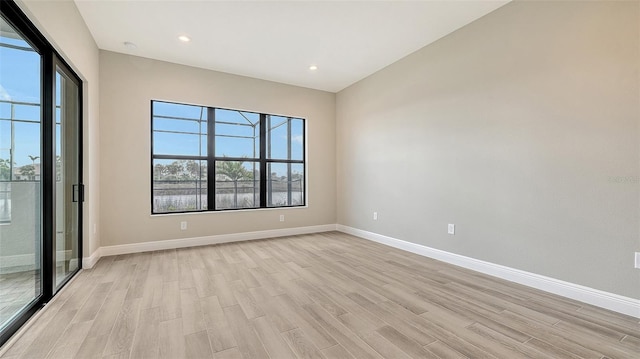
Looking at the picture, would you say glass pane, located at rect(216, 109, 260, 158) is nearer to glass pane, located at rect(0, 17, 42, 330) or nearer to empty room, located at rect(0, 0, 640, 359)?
empty room, located at rect(0, 0, 640, 359)

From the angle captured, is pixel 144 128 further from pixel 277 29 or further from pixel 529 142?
pixel 529 142

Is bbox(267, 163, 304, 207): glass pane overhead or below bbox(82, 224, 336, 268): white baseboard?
overhead

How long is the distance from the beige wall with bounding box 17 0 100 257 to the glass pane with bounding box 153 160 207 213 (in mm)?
719

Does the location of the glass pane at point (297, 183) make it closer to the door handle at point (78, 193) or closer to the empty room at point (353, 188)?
the empty room at point (353, 188)

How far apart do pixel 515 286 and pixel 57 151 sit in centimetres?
445

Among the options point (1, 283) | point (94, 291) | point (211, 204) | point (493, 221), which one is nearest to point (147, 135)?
point (211, 204)

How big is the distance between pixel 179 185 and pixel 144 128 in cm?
95

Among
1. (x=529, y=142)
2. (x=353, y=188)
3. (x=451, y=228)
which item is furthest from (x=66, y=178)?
(x=529, y=142)

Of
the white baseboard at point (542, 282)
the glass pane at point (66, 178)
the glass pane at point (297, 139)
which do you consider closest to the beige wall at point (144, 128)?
the glass pane at point (297, 139)

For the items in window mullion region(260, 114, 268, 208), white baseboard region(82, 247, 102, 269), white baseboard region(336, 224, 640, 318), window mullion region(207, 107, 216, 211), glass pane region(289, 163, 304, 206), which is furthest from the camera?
glass pane region(289, 163, 304, 206)

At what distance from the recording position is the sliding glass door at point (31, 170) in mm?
→ 1763

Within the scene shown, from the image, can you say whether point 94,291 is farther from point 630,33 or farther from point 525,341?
point 630,33

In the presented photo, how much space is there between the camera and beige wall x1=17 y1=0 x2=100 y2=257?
7.11 ft

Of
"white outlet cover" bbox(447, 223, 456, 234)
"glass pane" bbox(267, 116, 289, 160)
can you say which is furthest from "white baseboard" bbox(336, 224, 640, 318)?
"glass pane" bbox(267, 116, 289, 160)
